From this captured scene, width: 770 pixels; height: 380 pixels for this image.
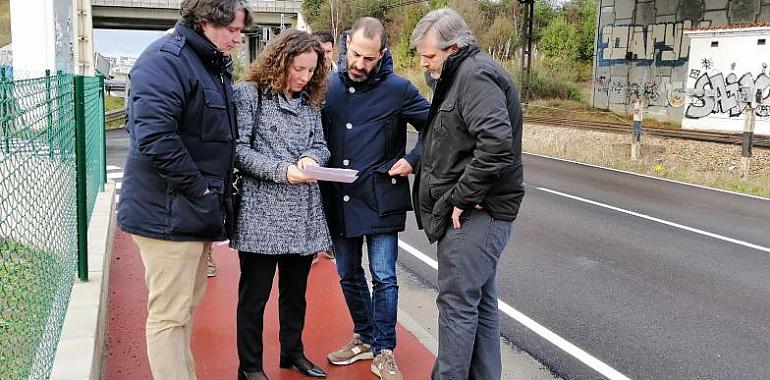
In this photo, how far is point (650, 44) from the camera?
27.7 metres

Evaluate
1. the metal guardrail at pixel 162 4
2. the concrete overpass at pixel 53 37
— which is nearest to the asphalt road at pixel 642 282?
the concrete overpass at pixel 53 37

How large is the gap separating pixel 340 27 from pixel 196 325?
46895 millimetres

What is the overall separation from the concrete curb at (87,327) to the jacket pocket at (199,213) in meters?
0.79

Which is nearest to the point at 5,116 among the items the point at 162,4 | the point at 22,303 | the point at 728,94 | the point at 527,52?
the point at 22,303

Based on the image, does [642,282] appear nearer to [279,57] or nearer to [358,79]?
[358,79]

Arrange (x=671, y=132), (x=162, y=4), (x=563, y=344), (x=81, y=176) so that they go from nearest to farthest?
1. (x=81, y=176)
2. (x=563, y=344)
3. (x=671, y=132)
4. (x=162, y=4)

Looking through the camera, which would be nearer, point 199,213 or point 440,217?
point 199,213

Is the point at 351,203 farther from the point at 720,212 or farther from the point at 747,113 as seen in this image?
the point at 747,113

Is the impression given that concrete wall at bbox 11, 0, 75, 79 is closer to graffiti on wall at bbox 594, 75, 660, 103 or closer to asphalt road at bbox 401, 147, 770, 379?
asphalt road at bbox 401, 147, 770, 379

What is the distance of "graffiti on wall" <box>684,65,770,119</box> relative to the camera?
1928 centimetres

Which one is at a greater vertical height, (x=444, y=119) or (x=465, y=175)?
(x=444, y=119)

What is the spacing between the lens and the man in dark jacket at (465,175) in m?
3.09

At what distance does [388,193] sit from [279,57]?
0.94 meters

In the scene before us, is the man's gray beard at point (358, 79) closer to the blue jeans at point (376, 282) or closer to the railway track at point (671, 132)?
the blue jeans at point (376, 282)
